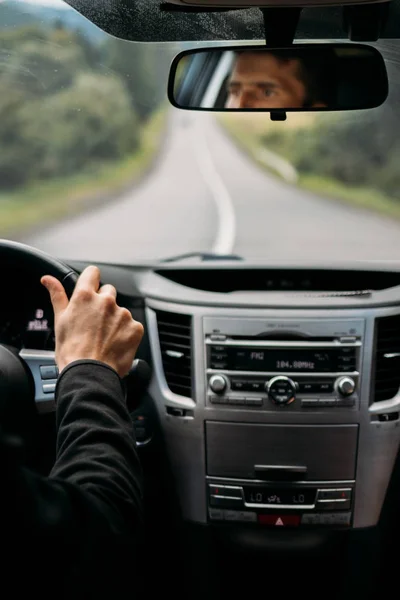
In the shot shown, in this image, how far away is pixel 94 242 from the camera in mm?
13875

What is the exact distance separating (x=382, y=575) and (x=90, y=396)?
102 inches

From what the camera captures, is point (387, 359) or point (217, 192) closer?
point (387, 359)

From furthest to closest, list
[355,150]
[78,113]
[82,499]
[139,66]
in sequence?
1. [355,150]
2. [139,66]
3. [78,113]
4. [82,499]

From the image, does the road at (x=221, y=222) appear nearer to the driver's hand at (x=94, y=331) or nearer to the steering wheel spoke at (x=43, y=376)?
the steering wheel spoke at (x=43, y=376)

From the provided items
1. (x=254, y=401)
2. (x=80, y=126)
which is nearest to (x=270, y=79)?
(x=254, y=401)

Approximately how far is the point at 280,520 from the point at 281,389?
576 millimetres

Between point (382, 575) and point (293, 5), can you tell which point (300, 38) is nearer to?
point (293, 5)

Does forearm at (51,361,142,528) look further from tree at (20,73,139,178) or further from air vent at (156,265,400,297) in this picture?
tree at (20,73,139,178)

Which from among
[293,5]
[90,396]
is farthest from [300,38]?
[90,396]

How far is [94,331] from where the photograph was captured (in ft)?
5.95

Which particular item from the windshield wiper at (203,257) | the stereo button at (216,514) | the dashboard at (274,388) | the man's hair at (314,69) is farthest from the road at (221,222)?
the man's hair at (314,69)

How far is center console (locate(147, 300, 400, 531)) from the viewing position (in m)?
3.58

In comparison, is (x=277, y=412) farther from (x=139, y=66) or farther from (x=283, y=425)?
(x=139, y=66)

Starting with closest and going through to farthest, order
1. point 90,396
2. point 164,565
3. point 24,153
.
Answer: point 90,396 → point 164,565 → point 24,153
